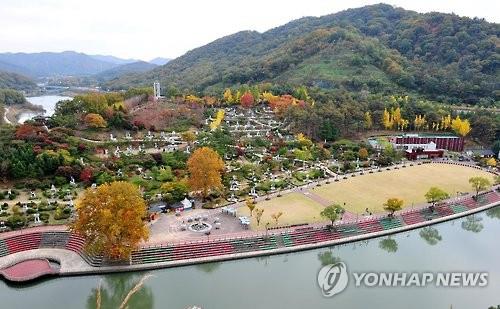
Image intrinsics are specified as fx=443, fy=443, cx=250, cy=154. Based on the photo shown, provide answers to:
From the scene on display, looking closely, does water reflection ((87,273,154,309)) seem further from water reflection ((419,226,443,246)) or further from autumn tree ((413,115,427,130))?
autumn tree ((413,115,427,130))

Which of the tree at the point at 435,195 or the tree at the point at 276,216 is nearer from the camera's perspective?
the tree at the point at 276,216

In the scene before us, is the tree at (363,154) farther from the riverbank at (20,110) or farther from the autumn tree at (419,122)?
the riverbank at (20,110)

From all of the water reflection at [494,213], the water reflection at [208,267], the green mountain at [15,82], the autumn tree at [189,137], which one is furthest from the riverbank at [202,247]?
the green mountain at [15,82]

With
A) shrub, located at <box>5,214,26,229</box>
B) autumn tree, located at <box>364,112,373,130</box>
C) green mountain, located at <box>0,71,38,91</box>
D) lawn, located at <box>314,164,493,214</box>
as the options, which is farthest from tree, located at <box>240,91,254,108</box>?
green mountain, located at <box>0,71,38,91</box>

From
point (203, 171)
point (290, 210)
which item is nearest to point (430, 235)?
point (290, 210)

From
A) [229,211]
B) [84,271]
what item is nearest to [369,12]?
[229,211]

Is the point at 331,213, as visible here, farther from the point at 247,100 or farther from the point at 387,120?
the point at 247,100
